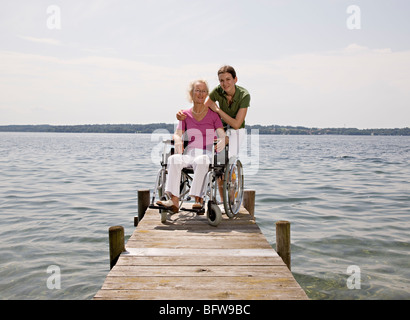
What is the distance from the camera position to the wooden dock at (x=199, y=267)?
2832mm

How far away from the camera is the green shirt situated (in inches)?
192

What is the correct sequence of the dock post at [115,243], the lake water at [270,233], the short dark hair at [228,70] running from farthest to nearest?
the lake water at [270,233] < the short dark hair at [228,70] < the dock post at [115,243]

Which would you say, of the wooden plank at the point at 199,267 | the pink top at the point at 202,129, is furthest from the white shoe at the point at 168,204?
the pink top at the point at 202,129

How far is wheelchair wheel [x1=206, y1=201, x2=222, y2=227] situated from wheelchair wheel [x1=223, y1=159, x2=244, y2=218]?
0.65 ft

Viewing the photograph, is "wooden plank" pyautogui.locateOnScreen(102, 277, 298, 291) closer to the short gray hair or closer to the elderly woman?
the elderly woman

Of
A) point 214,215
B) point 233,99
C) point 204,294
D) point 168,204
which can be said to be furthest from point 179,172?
point 204,294

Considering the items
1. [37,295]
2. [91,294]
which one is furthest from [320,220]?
[37,295]

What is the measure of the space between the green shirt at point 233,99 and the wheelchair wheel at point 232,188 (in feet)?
2.20

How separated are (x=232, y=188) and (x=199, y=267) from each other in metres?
1.76

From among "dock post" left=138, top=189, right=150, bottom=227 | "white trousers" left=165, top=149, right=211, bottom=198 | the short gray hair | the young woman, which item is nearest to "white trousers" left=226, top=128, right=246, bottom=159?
the young woman

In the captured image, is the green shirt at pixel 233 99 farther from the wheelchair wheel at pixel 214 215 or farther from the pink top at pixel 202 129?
the wheelchair wheel at pixel 214 215

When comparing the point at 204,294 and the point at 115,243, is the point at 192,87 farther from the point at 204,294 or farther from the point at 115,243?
the point at 204,294
